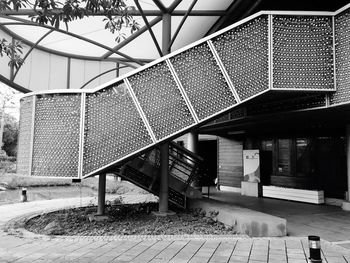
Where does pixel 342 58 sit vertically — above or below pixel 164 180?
above

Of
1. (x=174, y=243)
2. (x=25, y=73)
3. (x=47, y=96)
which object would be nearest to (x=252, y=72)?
(x=174, y=243)

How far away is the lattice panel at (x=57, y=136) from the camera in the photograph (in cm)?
667

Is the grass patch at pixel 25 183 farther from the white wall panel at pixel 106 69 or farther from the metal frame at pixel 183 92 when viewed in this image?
the metal frame at pixel 183 92

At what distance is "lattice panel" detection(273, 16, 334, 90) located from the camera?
7094 millimetres

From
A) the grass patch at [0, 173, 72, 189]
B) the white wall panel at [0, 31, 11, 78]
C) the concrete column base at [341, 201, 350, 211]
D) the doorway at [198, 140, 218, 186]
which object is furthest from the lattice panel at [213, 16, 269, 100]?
the grass patch at [0, 173, 72, 189]

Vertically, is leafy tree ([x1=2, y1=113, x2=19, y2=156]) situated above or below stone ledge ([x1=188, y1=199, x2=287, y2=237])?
above

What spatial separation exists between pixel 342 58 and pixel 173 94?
3.62 metres

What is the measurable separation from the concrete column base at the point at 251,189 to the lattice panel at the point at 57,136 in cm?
926

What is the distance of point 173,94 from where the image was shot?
7035 mm

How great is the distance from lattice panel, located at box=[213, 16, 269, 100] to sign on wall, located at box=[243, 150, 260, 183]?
7418mm

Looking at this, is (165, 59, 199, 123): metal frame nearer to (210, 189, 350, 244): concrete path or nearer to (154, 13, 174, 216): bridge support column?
(154, 13, 174, 216): bridge support column

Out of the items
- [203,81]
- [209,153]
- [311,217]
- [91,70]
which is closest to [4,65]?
[91,70]

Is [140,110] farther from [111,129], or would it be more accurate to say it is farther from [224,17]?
[224,17]

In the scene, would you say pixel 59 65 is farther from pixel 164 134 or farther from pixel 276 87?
pixel 276 87
